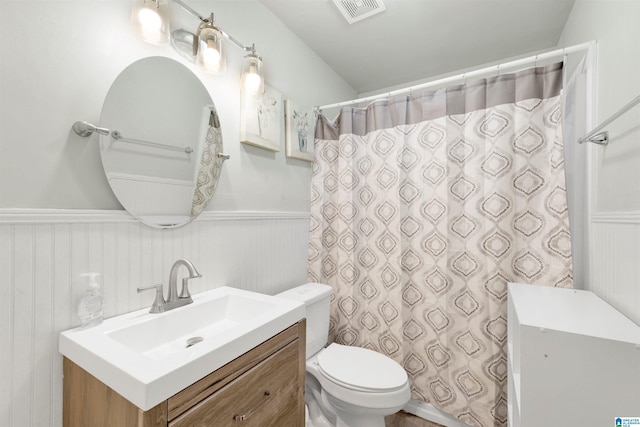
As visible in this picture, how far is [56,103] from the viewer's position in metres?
0.83

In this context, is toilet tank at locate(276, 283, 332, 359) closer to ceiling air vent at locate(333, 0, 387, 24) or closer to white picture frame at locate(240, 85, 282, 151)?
white picture frame at locate(240, 85, 282, 151)

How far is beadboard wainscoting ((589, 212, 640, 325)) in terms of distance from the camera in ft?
2.83

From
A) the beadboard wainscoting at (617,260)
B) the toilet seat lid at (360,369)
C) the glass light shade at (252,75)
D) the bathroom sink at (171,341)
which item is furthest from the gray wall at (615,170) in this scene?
the glass light shade at (252,75)

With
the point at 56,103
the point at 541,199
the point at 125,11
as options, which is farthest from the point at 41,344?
the point at 541,199

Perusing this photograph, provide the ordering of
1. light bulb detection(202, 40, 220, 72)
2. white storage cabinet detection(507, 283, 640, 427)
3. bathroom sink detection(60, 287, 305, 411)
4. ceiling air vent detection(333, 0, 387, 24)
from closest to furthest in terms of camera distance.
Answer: bathroom sink detection(60, 287, 305, 411) → white storage cabinet detection(507, 283, 640, 427) → light bulb detection(202, 40, 220, 72) → ceiling air vent detection(333, 0, 387, 24)

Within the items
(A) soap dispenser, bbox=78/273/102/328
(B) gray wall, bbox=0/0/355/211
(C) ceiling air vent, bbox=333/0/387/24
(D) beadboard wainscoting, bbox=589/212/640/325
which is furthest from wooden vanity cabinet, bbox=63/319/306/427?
(C) ceiling air vent, bbox=333/0/387/24

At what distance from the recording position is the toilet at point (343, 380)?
4.12 feet

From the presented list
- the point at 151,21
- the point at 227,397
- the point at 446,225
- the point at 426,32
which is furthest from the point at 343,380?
the point at 426,32

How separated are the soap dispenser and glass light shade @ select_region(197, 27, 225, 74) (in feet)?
3.14

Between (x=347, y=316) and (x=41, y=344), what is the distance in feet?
5.03

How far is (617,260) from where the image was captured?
0.97m

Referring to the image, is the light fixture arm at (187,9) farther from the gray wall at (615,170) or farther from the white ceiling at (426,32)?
the gray wall at (615,170)

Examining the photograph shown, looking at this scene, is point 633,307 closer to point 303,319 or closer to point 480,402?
point 480,402

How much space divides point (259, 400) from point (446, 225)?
1.27 metres
